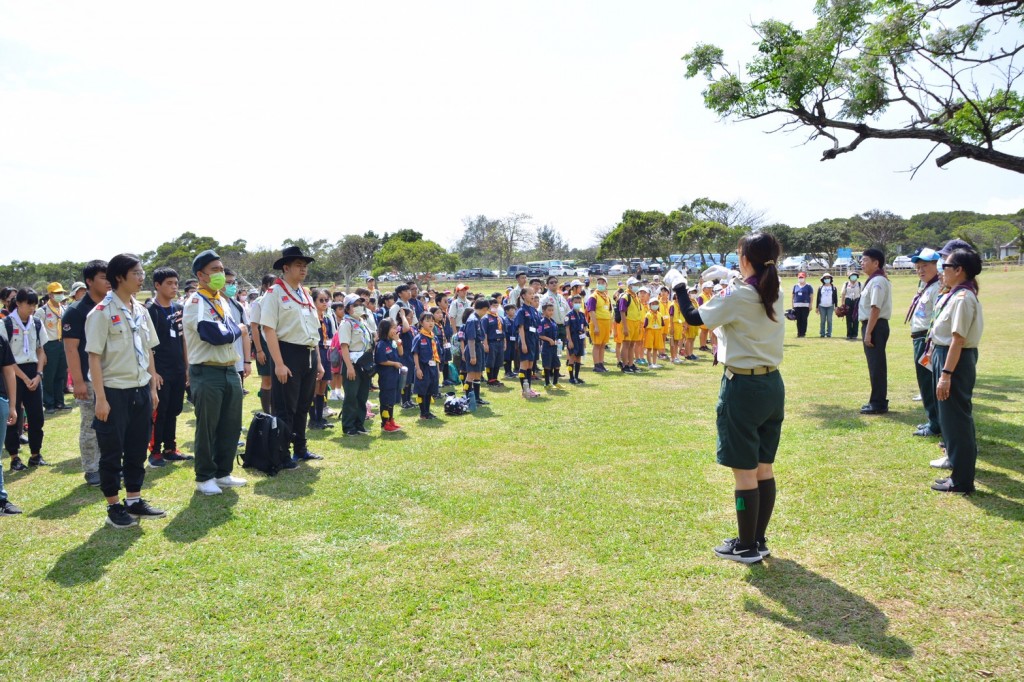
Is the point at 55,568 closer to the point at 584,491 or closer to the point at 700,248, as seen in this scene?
the point at 584,491

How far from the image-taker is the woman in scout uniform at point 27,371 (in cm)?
677

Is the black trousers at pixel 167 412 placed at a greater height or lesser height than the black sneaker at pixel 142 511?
greater

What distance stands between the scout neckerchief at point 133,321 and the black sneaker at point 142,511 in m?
1.14

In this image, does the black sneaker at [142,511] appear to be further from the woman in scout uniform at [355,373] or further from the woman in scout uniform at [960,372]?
the woman in scout uniform at [960,372]

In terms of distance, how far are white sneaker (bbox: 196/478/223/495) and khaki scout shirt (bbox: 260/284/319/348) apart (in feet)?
4.96

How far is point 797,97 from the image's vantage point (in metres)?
10.6

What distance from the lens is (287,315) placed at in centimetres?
626

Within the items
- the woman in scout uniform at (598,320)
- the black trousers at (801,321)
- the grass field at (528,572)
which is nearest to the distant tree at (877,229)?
the black trousers at (801,321)

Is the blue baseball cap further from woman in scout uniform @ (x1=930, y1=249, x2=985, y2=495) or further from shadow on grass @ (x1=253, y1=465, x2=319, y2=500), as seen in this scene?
shadow on grass @ (x1=253, y1=465, x2=319, y2=500)

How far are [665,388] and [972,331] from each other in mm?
6367

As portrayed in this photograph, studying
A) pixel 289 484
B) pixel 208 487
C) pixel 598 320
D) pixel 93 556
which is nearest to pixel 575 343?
pixel 598 320

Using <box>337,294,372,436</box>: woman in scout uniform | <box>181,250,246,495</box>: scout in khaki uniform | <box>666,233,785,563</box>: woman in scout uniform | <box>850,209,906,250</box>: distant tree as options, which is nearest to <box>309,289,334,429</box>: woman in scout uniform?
<box>337,294,372,436</box>: woman in scout uniform

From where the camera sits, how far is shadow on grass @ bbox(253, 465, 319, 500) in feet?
18.7

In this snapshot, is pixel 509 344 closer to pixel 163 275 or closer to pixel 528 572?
pixel 163 275
